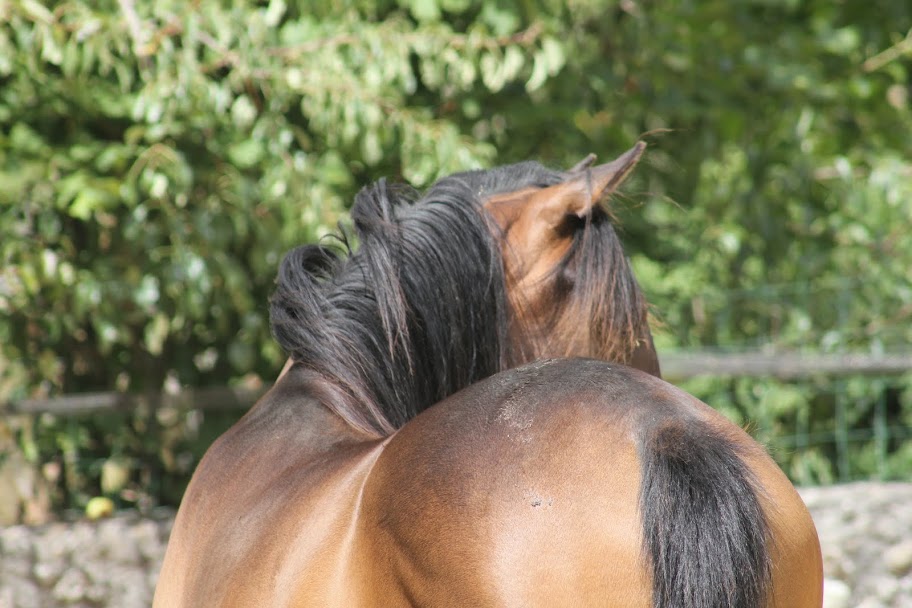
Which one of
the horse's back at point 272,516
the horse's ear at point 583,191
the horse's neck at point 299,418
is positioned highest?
the horse's ear at point 583,191

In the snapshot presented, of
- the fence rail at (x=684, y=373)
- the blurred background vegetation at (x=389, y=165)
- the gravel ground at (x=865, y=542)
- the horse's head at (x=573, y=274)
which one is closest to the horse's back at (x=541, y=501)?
the horse's head at (x=573, y=274)

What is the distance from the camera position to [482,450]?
104 cm

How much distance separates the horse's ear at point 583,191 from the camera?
1519 millimetres

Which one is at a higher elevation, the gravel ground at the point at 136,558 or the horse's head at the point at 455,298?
the horse's head at the point at 455,298

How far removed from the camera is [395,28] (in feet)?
12.1

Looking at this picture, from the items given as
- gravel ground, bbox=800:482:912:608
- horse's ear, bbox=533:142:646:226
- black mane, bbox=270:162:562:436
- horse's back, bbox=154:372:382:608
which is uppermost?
horse's ear, bbox=533:142:646:226

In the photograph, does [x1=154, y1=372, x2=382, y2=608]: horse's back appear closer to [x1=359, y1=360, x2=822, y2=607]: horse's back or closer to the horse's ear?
[x1=359, y1=360, x2=822, y2=607]: horse's back

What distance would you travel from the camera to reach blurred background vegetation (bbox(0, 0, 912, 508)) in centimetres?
335

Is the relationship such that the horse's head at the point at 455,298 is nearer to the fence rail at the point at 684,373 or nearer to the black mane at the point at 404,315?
the black mane at the point at 404,315

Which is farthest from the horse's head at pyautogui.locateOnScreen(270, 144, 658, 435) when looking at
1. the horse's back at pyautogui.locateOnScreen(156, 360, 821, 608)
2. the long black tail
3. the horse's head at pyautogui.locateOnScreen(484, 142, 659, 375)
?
the long black tail

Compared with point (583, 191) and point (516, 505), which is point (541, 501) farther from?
point (583, 191)

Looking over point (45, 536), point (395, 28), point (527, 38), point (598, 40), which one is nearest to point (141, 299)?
point (45, 536)

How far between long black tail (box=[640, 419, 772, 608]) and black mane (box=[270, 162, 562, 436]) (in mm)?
529

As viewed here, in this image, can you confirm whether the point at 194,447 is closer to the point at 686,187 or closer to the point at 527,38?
the point at 527,38
